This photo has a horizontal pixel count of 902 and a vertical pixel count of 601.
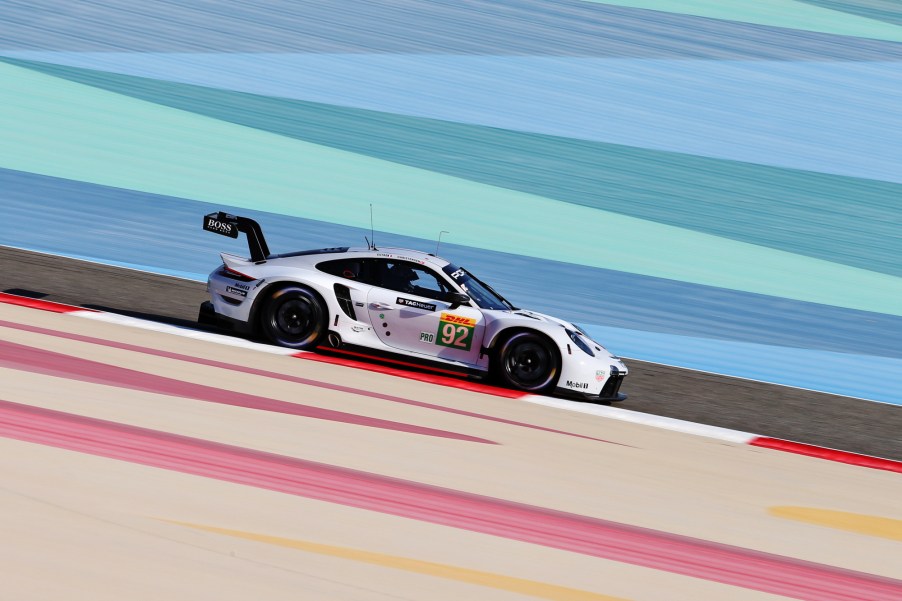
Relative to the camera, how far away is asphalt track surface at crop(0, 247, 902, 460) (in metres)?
10.7

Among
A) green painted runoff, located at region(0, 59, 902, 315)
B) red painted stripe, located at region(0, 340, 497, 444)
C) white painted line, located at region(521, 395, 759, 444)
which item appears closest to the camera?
red painted stripe, located at region(0, 340, 497, 444)

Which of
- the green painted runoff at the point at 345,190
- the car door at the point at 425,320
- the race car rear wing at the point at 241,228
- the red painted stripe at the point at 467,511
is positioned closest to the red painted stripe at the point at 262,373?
the car door at the point at 425,320

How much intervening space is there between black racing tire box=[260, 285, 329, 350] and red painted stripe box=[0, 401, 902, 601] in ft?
12.4

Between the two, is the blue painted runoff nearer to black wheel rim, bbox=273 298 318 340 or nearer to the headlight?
the headlight

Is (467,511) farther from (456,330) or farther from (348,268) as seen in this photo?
(348,268)

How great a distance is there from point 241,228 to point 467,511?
19.0ft

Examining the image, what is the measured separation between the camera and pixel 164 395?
814 cm

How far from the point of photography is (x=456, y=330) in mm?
10414

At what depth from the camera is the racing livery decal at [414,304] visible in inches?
411

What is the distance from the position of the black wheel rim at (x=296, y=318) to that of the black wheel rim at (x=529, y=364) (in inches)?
77.8

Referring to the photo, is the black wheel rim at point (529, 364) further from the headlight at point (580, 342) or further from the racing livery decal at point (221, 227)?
the racing livery decal at point (221, 227)

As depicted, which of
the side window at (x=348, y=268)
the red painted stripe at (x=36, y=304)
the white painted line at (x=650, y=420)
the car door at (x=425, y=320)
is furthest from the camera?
the red painted stripe at (x=36, y=304)

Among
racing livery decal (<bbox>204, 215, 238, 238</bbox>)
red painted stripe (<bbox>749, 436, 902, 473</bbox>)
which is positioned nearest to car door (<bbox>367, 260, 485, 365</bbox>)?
racing livery decal (<bbox>204, 215, 238, 238</bbox>)

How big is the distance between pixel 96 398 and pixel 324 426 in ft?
5.40
